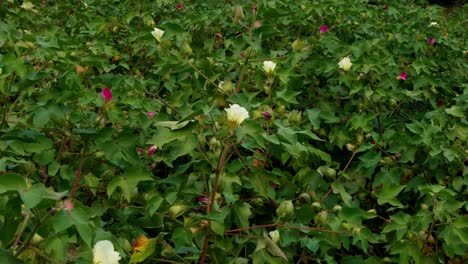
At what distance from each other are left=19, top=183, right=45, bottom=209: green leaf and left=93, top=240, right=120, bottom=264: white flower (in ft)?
0.68

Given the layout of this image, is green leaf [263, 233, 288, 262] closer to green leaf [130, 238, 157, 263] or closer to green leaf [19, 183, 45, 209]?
green leaf [130, 238, 157, 263]

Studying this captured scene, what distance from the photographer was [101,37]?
259cm

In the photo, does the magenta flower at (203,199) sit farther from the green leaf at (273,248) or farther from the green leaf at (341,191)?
the green leaf at (341,191)

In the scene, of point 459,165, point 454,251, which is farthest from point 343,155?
point 454,251

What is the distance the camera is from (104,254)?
3.47 feet

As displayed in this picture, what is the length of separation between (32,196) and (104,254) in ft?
0.74

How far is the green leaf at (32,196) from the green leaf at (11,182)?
2 centimetres

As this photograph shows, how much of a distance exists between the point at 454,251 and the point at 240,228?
0.67 metres

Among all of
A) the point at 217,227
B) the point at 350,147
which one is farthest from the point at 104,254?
the point at 350,147

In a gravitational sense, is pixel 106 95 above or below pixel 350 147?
above

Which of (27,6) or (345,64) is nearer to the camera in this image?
(345,64)

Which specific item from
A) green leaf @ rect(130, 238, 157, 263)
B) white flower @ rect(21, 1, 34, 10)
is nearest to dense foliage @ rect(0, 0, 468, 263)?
green leaf @ rect(130, 238, 157, 263)

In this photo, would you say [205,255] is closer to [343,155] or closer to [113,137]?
[113,137]

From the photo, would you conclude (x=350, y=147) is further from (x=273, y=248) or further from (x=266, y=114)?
(x=273, y=248)
